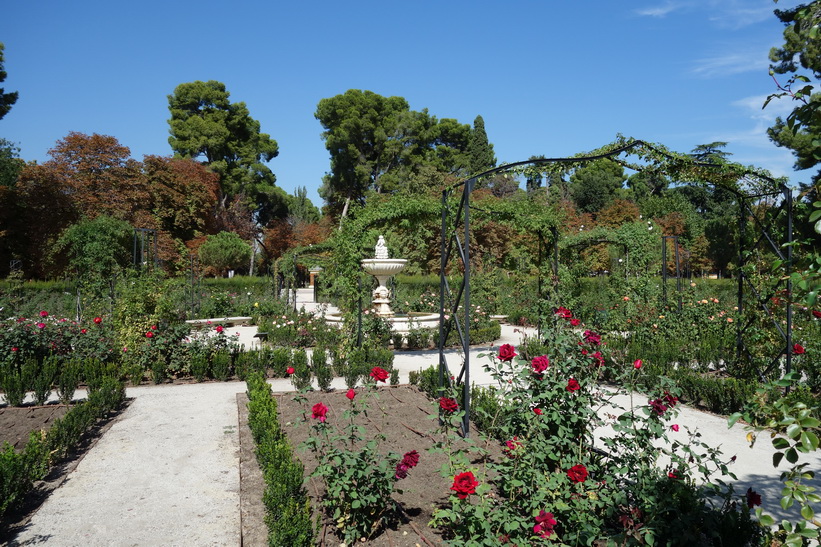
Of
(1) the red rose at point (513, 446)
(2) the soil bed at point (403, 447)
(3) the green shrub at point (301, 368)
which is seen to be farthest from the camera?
(3) the green shrub at point (301, 368)

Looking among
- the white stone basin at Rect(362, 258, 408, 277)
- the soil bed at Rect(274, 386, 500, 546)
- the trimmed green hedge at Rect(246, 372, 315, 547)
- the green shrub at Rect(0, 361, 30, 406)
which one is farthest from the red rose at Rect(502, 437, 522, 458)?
the white stone basin at Rect(362, 258, 408, 277)

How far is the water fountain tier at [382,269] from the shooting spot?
13141mm

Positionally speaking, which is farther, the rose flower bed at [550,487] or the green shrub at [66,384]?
the green shrub at [66,384]

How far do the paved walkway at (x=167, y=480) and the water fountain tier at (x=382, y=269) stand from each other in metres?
6.54

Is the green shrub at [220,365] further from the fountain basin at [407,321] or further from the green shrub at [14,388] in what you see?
the fountain basin at [407,321]

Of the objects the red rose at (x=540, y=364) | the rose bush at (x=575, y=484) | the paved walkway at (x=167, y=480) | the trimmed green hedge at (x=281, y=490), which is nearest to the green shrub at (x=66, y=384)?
the paved walkway at (x=167, y=480)

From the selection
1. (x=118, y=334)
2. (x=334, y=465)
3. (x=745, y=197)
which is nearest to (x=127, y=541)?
(x=334, y=465)

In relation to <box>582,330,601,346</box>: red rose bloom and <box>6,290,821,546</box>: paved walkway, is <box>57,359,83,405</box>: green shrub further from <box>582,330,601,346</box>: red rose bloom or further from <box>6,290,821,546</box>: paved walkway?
<box>582,330,601,346</box>: red rose bloom

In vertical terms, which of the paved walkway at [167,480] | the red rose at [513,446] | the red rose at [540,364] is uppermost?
the red rose at [540,364]

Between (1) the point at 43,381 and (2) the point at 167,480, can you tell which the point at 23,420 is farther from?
(2) the point at 167,480

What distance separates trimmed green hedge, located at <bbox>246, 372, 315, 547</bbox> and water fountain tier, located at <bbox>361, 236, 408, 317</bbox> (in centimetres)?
813

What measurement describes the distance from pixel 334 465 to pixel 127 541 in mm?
1388

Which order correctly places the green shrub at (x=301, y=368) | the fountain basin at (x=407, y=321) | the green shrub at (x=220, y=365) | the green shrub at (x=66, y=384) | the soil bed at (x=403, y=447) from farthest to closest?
the fountain basin at (x=407, y=321) < the green shrub at (x=220, y=365) < the green shrub at (x=301, y=368) < the green shrub at (x=66, y=384) < the soil bed at (x=403, y=447)

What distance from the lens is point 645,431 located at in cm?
325
